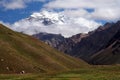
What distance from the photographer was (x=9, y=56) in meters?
→ 190

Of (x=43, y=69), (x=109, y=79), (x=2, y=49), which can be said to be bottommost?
(x=109, y=79)

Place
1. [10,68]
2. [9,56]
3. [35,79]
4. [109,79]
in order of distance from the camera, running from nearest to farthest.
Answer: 1. [109,79]
2. [35,79]
3. [10,68]
4. [9,56]

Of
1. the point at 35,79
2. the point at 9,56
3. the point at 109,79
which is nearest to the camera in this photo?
the point at 109,79

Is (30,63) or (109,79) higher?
(30,63)

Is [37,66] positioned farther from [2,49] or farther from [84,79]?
[84,79]

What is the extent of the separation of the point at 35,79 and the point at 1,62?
10553 centimetres

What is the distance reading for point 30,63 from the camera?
19225 centimetres

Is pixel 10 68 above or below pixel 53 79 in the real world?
above

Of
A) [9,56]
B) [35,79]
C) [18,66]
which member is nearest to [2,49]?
[9,56]

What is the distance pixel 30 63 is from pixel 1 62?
63.5 ft

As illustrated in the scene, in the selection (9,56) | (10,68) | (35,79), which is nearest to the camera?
(35,79)

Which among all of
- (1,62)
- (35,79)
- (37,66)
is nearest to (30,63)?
(37,66)

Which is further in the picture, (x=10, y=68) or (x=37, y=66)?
(x=37, y=66)

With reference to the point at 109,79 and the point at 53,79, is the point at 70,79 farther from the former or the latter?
the point at 109,79
